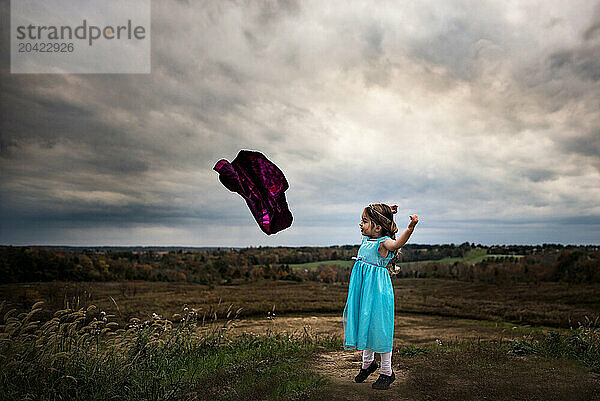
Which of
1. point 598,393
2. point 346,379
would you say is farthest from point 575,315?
point 346,379

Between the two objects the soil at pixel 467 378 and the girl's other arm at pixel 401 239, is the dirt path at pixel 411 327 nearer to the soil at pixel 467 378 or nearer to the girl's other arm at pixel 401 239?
the soil at pixel 467 378

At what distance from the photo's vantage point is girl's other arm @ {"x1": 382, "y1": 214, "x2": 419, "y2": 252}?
6160 millimetres

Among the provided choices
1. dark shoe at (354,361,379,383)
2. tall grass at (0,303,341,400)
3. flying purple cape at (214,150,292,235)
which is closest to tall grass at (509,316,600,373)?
dark shoe at (354,361,379,383)

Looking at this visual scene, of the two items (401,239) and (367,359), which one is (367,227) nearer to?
(401,239)

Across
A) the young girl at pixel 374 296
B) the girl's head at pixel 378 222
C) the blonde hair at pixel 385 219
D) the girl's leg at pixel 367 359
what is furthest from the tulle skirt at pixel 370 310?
the girl's head at pixel 378 222

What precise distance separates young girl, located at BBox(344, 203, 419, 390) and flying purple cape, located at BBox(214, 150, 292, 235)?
4.92 feet

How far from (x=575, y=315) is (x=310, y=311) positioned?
339 inches

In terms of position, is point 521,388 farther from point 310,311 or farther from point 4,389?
point 310,311

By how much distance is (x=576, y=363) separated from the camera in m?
8.82

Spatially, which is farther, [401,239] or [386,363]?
[386,363]

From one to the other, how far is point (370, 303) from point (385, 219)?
4.51ft

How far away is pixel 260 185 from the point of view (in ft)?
21.9

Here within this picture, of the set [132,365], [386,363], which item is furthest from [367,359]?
[132,365]

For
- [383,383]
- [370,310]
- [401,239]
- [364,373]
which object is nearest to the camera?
[401,239]
